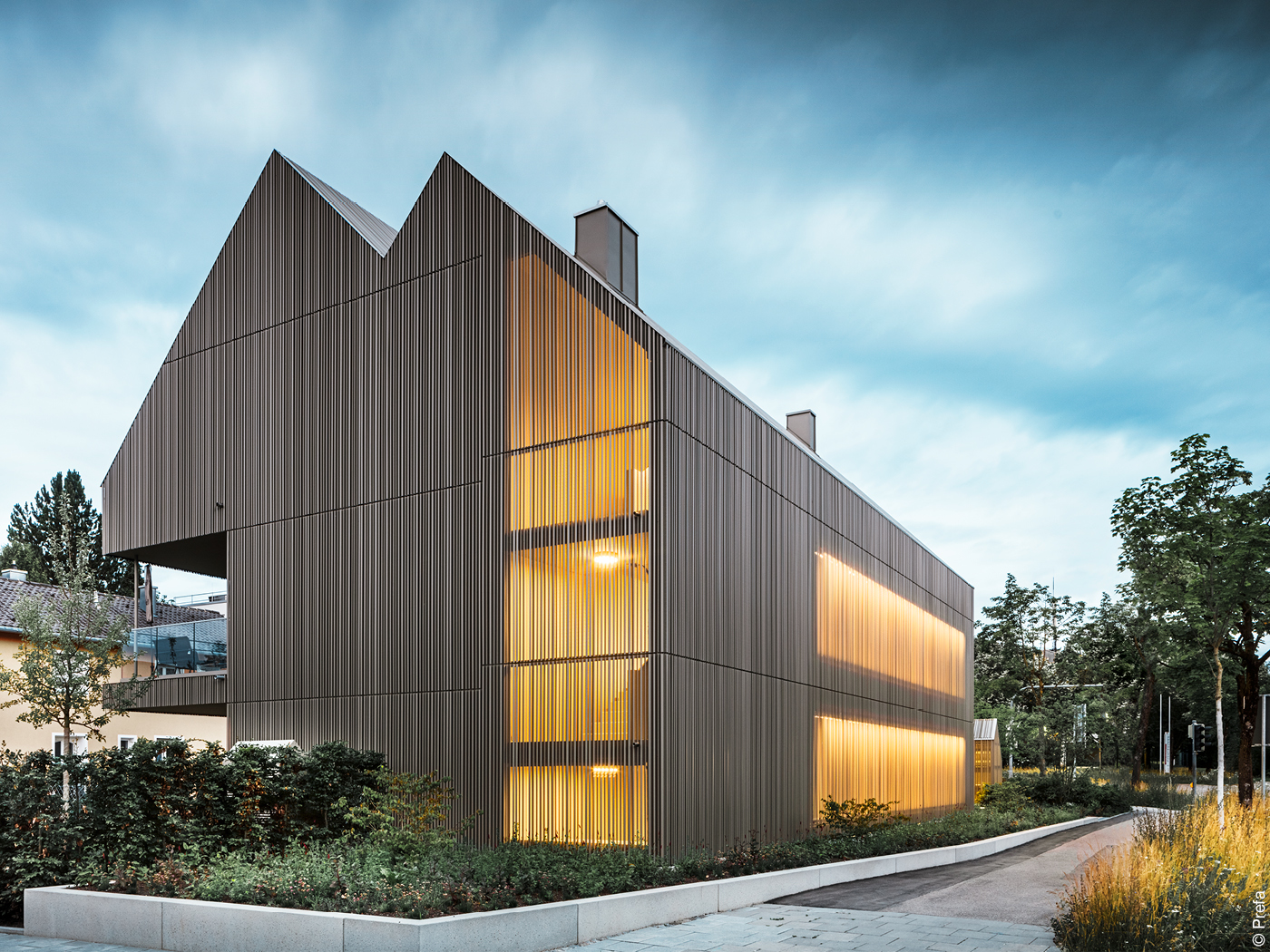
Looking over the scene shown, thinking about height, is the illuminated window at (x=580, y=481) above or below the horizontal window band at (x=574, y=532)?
above

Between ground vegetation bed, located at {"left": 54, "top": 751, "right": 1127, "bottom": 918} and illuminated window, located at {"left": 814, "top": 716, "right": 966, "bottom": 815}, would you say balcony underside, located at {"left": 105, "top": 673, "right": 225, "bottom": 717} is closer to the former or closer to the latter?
ground vegetation bed, located at {"left": 54, "top": 751, "right": 1127, "bottom": 918}

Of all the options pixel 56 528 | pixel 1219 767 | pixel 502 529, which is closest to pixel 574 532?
pixel 502 529

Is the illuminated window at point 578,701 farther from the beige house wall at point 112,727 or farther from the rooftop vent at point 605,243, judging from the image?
the beige house wall at point 112,727

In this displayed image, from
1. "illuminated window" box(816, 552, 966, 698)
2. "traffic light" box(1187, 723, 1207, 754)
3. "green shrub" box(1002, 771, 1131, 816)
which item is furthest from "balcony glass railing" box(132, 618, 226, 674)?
"green shrub" box(1002, 771, 1131, 816)

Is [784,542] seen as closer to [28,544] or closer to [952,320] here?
[952,320]

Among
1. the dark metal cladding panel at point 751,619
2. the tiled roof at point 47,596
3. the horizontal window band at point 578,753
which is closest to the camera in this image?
the horizontal window band at point 578,753

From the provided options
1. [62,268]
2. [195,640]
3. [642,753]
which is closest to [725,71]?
[642,753]

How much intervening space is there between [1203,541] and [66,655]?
21145 millimetres

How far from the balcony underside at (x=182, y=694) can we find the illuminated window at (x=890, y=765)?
1144 cm

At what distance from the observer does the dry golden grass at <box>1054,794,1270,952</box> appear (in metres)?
8.36

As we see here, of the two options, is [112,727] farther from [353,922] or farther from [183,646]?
[353,922]

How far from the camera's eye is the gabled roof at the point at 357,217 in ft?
64.0

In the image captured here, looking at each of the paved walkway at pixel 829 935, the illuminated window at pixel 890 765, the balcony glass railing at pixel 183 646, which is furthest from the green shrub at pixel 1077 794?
the balcony glass railing at pixel 183 646

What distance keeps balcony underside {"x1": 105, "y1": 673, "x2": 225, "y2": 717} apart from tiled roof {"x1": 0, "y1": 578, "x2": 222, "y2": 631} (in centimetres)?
159
